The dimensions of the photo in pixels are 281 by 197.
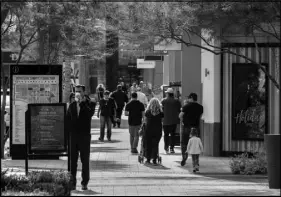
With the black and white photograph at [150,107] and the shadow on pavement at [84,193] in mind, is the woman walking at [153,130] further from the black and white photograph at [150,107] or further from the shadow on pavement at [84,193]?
the shadow on pavement at [84,193]

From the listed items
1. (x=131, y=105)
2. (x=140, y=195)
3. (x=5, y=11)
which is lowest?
(x=140, y=195)

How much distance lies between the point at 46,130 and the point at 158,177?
323 cm

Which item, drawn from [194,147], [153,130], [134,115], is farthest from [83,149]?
[134,115]

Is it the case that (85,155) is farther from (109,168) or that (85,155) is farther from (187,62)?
(187,62)

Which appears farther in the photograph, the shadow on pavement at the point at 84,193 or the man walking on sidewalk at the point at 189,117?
the man walking on sidewalk at the point at 189,117

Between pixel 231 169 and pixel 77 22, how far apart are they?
17.0ft

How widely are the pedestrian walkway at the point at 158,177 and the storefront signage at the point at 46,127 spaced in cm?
103

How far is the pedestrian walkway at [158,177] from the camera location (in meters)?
13.2

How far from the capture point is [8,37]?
18.1 metres

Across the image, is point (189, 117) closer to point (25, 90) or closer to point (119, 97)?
point (25, 90)

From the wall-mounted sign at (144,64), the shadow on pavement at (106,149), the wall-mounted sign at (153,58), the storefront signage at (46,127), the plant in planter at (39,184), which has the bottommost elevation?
the plant in planter at (39,184)

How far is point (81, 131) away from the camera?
1355 centimetres

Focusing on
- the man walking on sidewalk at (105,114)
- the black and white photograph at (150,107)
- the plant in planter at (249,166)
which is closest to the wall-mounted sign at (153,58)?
the man walking on sidewalk at (105,114)

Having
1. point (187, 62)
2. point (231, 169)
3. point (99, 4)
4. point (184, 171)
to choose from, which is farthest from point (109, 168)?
point (187, 62)
